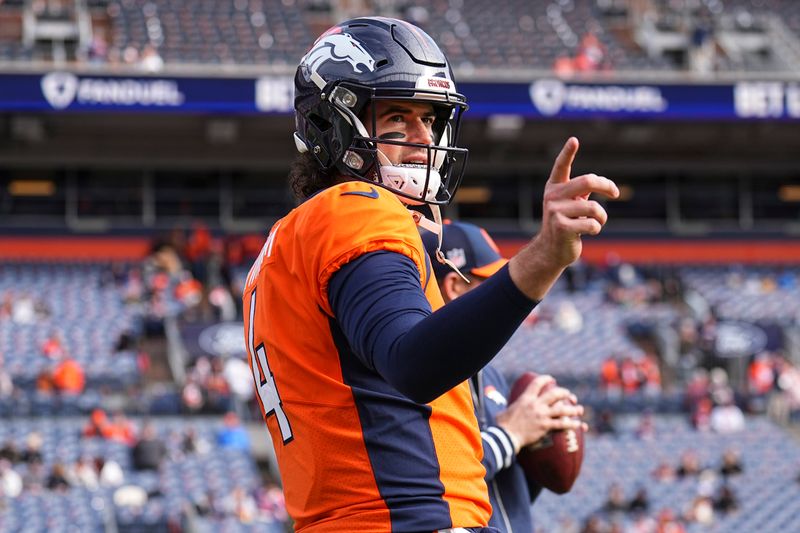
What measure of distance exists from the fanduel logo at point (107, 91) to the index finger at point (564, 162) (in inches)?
762

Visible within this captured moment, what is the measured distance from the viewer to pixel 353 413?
8.78 feet

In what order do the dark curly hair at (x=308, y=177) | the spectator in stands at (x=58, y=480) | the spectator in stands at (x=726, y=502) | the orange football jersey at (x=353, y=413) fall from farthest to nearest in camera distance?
the spectator in stands at (x=726, y=502), the spectator in stands at (x=58, y=480), the dark curly hair at (x=308, y=177), the orange football jersey at (x=353, y=413)

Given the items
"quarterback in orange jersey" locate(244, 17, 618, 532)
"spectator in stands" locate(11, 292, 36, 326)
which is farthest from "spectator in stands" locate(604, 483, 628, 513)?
"quarterback in orange jersey" locate(244, 17, 618, 532)

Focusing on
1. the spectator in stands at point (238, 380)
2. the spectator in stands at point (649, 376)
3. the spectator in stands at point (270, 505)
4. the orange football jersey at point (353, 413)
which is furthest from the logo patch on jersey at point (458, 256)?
the spectator in stands at point (649, 376)

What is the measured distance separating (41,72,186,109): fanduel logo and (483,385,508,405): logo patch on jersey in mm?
17562

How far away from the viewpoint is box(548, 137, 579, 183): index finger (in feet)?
7.63

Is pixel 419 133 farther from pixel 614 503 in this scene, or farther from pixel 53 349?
pixel 53 349

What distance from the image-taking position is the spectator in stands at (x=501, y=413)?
Answer: 386cm

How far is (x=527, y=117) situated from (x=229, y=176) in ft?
17.7

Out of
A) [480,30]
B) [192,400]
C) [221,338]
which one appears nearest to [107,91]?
[221,338]

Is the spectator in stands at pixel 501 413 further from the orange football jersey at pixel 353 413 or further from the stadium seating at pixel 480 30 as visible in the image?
the stadium seating at pixel 480 30

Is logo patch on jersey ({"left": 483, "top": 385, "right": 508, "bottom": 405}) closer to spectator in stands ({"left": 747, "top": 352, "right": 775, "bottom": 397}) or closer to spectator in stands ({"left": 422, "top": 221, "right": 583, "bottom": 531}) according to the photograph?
spectator in stands ({"left": 422, "top": 221, "right": 583, "bottom": 531})

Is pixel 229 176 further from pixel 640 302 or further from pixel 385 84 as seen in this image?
pixel 385 84

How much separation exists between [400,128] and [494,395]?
1.55m
